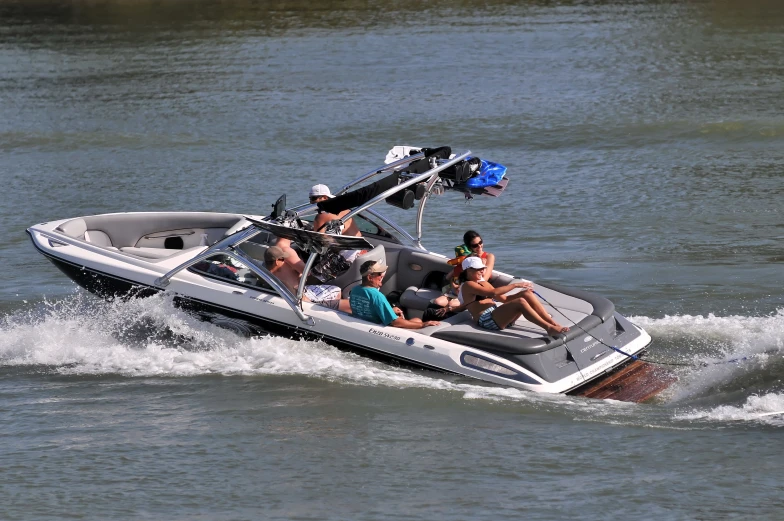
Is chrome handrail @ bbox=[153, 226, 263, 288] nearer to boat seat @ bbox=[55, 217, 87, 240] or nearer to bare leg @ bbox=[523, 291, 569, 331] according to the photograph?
boat seat @ bbox=[55, 217, 87, 240]

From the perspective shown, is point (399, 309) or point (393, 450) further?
point (399, 309)

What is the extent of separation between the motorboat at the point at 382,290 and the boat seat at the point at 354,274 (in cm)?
1

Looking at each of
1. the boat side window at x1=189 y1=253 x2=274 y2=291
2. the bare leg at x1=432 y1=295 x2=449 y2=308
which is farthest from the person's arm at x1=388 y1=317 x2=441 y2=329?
the boat side window at x1=189 y1=253 x2=274 y2=291

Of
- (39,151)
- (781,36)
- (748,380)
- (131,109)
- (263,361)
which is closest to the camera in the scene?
(748,380)

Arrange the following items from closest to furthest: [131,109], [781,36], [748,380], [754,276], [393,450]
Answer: [393,450] < [748,380] < [754,276] < [131,109] < [781,36]

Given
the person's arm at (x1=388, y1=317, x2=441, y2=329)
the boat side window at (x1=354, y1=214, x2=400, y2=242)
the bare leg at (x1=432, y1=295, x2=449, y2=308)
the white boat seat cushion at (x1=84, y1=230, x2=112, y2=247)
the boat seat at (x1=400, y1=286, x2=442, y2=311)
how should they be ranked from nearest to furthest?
1. the person's arm at (x1=388, y1=317, x2=441, y2=329)
2. the bare leg at (x1=432, y1=295, x2=449, y2=308)
3. the boat seat at (x1=400, y1=286, x2=442, y2=311)
4. the boat side window at (x1=354, y1=214, x2=400, y2=242)
5. the white boat seat cushion at (x1=84, y1=230, x2=112, y2=247)

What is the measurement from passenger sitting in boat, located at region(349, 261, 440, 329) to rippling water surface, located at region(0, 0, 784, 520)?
16.5 inches

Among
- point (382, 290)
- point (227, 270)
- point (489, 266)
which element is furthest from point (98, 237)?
point (489, 266)

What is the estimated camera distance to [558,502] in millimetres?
7934

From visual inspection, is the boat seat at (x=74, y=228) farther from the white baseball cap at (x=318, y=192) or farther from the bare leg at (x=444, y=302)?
the bare leg at (x=444, y=302)

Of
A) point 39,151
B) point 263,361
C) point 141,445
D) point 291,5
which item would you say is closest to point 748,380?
point 263,361

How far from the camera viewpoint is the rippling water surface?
843 centimetres

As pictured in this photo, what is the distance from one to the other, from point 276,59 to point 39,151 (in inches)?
355

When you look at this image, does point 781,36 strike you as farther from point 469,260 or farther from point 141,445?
point 141,445
